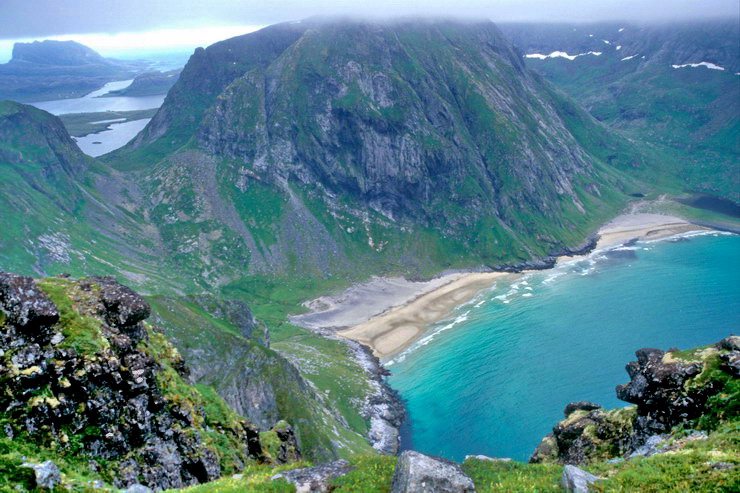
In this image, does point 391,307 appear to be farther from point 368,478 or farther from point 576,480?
point 576,480

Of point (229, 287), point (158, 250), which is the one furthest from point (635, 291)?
point (158, 250)

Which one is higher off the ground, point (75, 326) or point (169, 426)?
point (75, 326)

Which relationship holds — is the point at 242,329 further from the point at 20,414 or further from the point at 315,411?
the point at 20,414

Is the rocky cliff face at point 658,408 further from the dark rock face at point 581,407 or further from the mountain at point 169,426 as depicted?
the dark rock face at point 581,407

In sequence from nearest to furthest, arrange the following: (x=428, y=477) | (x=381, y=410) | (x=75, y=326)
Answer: (x=428, y=477)
(x=75, y=326)
(x=381, y=410)

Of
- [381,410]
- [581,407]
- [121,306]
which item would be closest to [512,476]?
[581,407]
